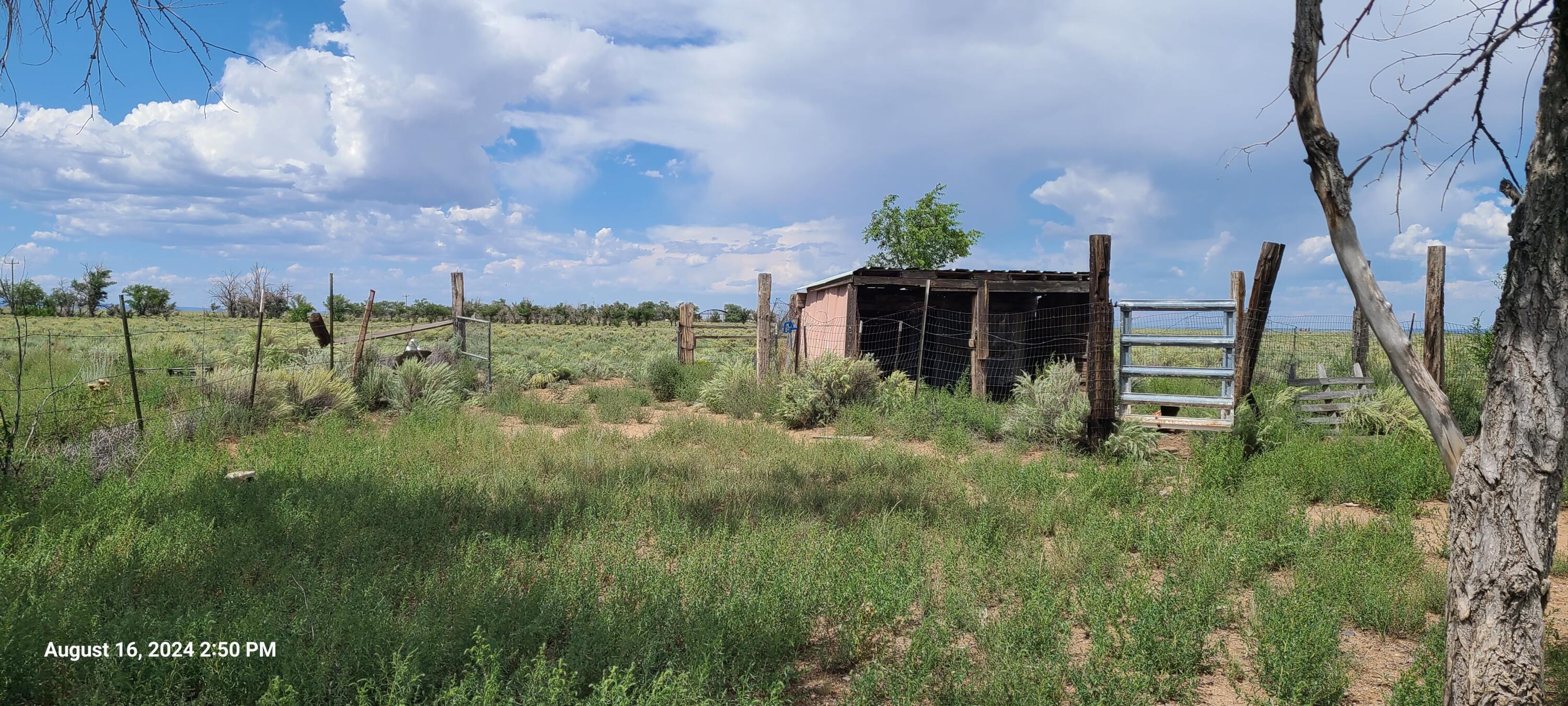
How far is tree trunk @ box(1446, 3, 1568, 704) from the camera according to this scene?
2924 millimetres

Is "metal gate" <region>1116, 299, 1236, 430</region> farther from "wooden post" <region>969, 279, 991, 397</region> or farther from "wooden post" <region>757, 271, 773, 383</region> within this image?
"wooden post" <region>757, 271, 773, 383</region>

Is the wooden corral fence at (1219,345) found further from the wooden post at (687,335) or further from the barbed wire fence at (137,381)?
the wooden post at (687,335)

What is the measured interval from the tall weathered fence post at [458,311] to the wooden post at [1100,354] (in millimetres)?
12534

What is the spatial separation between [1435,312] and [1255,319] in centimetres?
346

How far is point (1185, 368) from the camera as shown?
9164 millimetres

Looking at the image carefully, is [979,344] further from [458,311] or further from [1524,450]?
[458,311]

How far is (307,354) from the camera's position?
14.3 m

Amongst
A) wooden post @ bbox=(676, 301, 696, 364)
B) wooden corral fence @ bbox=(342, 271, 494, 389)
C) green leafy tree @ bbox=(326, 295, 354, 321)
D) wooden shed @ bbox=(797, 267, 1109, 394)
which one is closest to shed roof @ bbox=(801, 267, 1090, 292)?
wooden shed @ bbox=(797, 267, 1109, 394)

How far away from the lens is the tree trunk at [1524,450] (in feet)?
9.59

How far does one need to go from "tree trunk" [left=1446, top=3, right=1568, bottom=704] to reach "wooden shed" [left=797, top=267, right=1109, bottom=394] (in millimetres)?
12259

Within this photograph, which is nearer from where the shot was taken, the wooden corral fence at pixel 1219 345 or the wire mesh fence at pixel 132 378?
the wire mesh fence at pixel 132 378

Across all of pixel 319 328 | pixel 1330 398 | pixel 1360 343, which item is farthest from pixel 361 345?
pixel 1360 343

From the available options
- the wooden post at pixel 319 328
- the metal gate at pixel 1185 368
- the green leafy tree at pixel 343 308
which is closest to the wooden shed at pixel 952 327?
the metal gate at pixel 1185 368

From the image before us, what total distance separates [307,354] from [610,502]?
10706 millimetres
